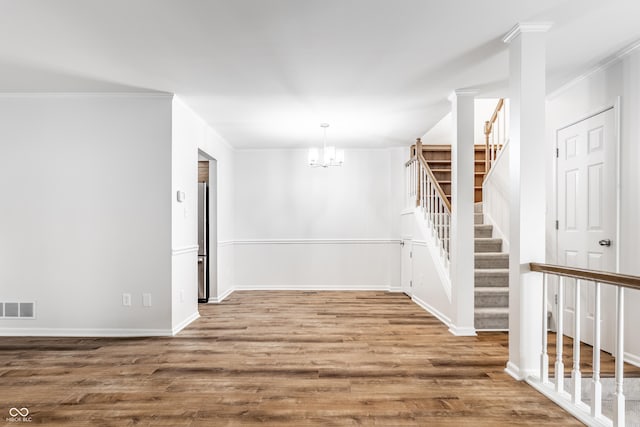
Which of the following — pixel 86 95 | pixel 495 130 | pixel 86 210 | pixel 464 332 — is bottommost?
pixel 464 332

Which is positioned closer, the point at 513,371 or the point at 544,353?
the point at 544,353

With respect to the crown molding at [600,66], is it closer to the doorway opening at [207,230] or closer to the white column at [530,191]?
the white column at [530,191]

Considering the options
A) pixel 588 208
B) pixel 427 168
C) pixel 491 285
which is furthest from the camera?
pixel 427 168

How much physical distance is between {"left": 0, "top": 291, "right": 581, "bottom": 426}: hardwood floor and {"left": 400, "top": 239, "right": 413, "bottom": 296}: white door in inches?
78.5

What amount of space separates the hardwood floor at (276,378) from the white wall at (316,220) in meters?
2.71

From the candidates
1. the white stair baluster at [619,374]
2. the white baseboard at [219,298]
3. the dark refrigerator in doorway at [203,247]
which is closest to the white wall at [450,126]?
the dark refrigerator in doorway at [203,247]

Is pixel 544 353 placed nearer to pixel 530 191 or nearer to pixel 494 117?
pixel 530 191

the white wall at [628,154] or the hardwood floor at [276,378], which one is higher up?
the white wall at [628,154]

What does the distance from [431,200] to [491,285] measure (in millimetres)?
1391

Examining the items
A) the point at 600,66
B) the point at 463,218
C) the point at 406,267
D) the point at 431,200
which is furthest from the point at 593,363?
the point at 406,267

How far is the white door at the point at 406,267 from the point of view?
6891 mm

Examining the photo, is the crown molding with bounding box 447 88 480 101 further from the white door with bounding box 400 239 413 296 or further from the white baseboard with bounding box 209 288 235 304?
the white baseboard with bounding box 209 288 235 304

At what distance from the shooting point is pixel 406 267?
7164mm

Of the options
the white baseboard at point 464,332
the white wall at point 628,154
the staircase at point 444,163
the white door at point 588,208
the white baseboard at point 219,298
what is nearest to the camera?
the white wall at point 628,154
